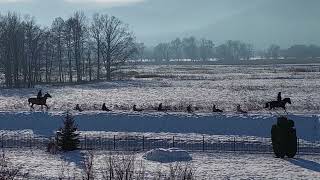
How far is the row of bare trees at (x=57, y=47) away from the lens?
281ft

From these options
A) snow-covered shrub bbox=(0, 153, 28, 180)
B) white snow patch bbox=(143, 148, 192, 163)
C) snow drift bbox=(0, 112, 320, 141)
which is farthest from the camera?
snow drift bbox=(0, 112, 320, 141)

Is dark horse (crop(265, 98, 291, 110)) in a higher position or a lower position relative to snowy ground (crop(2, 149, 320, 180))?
higher

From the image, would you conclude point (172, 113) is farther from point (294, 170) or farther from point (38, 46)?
point (38, 46)

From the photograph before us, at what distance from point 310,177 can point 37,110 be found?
26642mm

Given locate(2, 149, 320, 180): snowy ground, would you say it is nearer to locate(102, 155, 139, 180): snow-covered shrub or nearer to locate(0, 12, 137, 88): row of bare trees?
locate(102, 155, 139, 180): snow-covered shrub

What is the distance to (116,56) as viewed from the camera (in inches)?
3900

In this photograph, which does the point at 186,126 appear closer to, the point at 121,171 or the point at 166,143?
the point at 166,143

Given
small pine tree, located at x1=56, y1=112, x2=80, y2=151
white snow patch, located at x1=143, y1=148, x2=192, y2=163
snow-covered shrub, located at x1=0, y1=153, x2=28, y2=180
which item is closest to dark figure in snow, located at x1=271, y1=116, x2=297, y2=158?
white snow patch, located at x1=143, y1=148, x2=192, y2=163

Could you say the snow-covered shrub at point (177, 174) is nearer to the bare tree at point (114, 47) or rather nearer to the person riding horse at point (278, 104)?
the person riding horse at point (278, 104)

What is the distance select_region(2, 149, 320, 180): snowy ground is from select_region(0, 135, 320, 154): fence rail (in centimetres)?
223

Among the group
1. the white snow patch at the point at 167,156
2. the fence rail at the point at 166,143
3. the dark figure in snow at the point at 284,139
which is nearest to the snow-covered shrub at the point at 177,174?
the white snow patch at the point at 167,156

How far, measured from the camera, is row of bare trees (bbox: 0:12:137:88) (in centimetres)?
8560

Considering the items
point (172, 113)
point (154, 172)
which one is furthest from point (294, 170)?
point (172, 113)

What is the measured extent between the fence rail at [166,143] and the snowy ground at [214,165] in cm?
223
